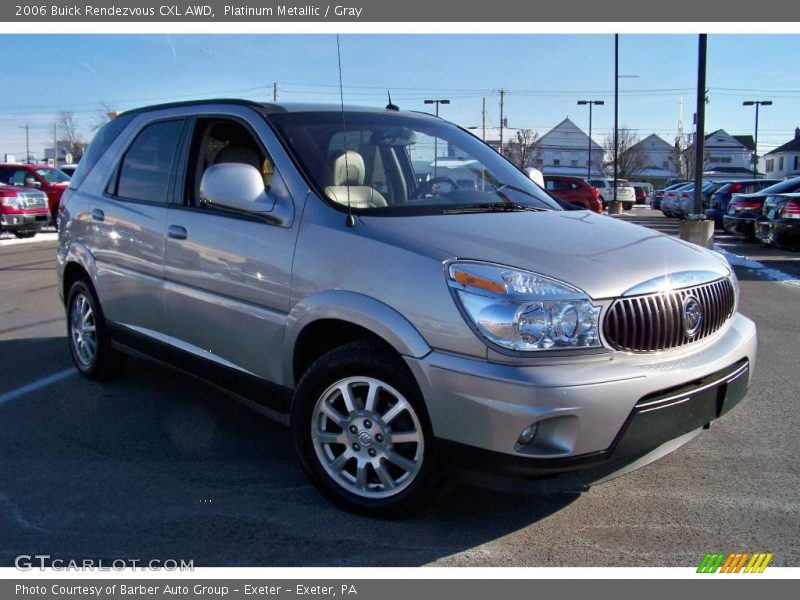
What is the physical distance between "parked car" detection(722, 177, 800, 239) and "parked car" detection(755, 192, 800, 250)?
236 centimetres

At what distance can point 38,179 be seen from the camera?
20016 mm

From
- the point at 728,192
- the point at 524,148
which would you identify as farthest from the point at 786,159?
the point at 728,192

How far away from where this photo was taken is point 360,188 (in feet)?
12.2

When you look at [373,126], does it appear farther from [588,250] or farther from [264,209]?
[588,250]

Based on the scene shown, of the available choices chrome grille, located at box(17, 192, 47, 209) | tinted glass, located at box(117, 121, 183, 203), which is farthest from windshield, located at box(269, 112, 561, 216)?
chrome grille, located at box(17, 192, 47, 209)

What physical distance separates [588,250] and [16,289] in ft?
29.5

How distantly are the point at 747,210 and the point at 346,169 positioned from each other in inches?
622

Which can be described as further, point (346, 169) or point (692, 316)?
point (346, 169)

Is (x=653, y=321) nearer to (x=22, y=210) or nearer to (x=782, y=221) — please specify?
(x=782, y=221)

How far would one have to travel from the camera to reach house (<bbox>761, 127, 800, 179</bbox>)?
8056cm

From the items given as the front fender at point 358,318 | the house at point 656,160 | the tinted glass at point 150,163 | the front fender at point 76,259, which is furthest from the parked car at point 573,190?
the house at point 656,160

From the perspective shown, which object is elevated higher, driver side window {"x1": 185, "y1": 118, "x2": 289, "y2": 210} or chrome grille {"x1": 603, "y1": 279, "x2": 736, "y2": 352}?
driver side window {"x1": 185, "y1": 118, "x2": 289, "y2": 210}

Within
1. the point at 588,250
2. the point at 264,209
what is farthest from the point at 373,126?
the point at 588,250

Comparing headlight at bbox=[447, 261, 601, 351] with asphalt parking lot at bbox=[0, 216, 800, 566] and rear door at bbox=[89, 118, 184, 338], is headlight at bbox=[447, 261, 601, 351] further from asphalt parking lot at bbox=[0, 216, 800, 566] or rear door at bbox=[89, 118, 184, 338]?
rear door at bbox=[89, 118, 184, 338]
